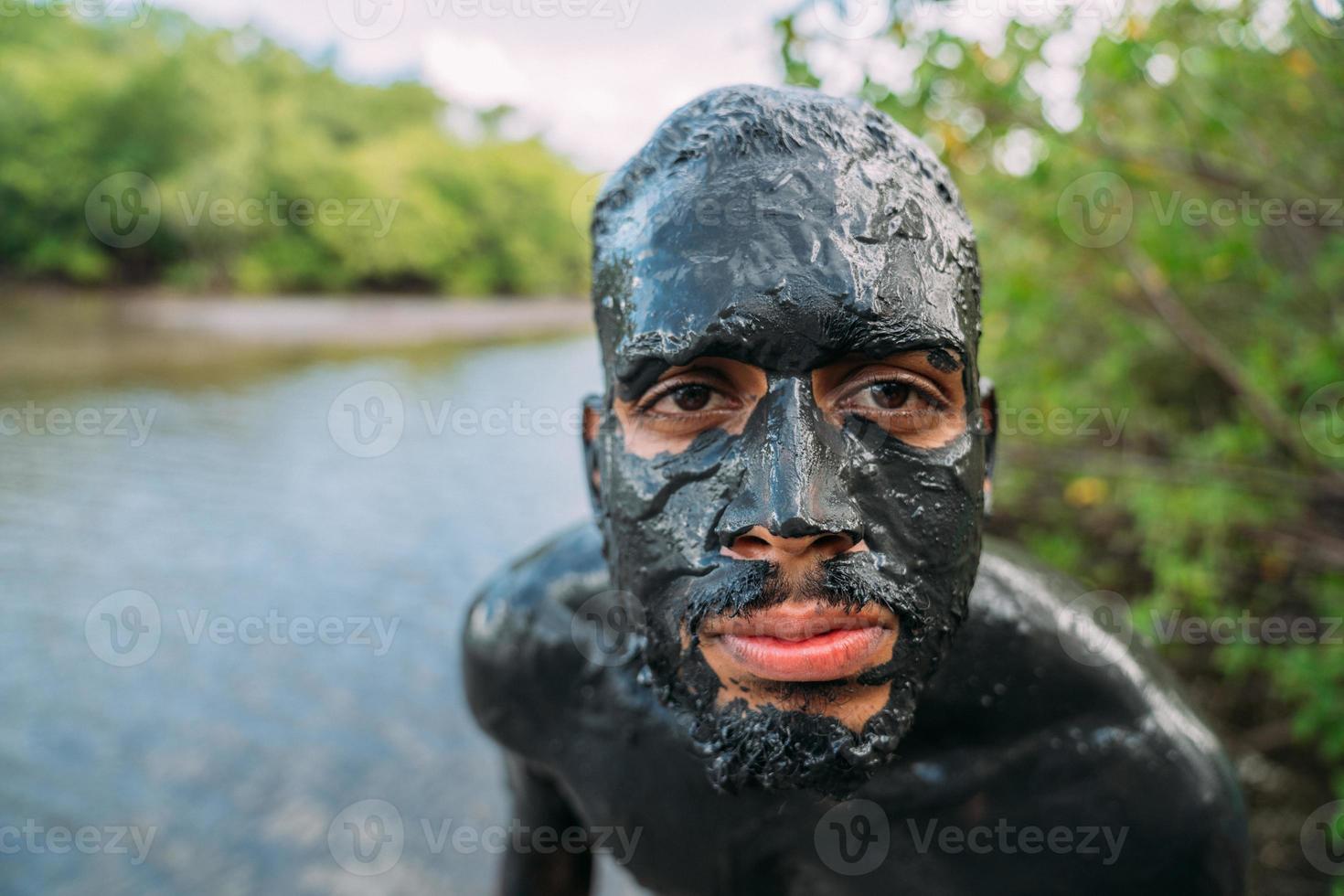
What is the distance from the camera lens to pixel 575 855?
108 inches

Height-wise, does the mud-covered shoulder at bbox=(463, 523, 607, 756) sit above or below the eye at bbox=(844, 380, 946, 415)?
below

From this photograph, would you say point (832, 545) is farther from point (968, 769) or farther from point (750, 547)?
point (968, 769)

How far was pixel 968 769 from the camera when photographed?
2.07 m

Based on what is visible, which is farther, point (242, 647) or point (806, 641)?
point (242, 647)

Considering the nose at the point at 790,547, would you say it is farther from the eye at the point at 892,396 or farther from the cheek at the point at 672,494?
the eye at the point at 892,396

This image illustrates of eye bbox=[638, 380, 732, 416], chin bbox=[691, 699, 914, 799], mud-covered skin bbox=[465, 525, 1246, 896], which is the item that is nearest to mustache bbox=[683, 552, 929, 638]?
chin bbox=[691, 699, 914, 799]

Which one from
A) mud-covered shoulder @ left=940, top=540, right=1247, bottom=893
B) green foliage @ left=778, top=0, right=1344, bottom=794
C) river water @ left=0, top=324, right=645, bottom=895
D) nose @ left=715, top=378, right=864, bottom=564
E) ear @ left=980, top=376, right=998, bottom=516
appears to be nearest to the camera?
nose @ left=715, top=378, right=864, bottom=564

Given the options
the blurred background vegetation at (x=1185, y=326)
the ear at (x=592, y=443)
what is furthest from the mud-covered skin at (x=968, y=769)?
the blurred background vegetation at (x=1185, y=326)

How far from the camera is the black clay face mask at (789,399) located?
4.71 feet

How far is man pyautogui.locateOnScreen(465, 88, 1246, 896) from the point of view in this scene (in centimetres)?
144

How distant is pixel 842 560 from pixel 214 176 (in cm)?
3406

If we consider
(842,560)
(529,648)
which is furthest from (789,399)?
(529,648)

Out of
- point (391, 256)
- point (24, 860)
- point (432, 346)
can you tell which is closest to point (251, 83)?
point (391, 256)

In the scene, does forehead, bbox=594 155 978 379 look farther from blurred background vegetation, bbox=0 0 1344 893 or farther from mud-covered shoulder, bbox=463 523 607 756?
blurred background vegetation, bbox=0 0 1344 893
